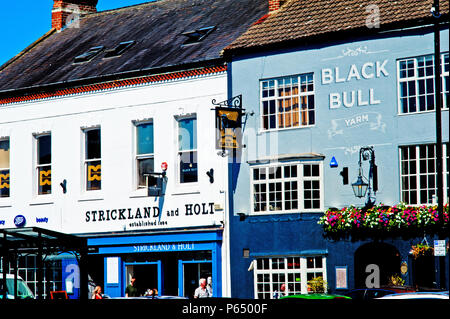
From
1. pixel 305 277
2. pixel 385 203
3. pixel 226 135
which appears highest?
pixel 226 135

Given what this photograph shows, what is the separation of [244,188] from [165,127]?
3918 millimetres

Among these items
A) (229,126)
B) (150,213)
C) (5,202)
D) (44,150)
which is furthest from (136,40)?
(5,202)

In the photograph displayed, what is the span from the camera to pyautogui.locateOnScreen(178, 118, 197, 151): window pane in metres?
34.3

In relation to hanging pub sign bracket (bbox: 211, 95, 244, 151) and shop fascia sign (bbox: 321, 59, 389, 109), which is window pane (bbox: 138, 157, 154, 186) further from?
shop fascia sign (bbox: 321, 59, 389, 109)

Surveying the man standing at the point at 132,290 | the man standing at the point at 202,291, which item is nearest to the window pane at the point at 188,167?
the man standing at the point at 132,290

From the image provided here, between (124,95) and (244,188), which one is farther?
(124,95)

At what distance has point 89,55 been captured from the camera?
38781 millimetres

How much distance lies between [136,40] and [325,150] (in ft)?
35.1

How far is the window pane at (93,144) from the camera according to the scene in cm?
3684

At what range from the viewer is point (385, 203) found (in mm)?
29859

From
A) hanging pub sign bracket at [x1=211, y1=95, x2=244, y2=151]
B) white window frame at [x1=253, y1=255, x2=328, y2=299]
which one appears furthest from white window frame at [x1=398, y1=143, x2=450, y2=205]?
hanging pub sign bracket at [x1=211, y1=95, x2=244, y2=151]
